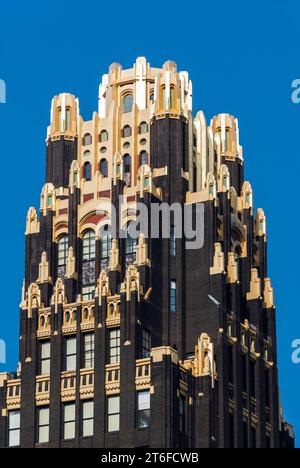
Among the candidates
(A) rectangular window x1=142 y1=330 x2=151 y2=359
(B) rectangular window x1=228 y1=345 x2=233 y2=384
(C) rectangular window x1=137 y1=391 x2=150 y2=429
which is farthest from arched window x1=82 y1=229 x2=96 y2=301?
(C) rectangular window x1=137 y1=391 x2=150 y2=429

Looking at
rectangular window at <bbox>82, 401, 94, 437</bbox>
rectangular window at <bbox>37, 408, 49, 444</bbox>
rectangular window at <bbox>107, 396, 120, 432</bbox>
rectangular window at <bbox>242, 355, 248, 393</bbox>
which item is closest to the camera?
rectangular window at <bbox>107, 396, 120, 432</bbox>

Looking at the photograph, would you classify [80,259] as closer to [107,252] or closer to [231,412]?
[107,252]

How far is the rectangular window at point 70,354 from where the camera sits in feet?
636

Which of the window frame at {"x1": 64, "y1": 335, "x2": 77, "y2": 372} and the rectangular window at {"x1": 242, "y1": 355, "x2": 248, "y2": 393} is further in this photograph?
the rectangular window at {"x1": 242, "y1": 355, "x2": 248, "y2": 393}

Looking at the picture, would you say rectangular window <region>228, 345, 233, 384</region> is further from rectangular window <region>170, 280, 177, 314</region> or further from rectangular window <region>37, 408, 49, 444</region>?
rectangular window <region>37, 408, 49, 444</region>

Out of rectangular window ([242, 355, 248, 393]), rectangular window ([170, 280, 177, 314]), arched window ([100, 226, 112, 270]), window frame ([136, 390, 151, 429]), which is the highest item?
arched window ([100, 226, 112, 270])

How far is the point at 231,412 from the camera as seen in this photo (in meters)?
194

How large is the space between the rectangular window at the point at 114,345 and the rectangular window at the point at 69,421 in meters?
3.92

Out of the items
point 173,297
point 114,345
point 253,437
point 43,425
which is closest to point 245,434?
point 253,437

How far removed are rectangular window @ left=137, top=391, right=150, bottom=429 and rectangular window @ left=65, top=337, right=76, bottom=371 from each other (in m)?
6.25

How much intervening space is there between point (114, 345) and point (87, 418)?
5.21 metres

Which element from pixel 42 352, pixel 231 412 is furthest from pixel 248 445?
pixel 42 352

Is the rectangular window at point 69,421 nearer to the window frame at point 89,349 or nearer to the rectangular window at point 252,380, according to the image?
the window frame at point 89,349

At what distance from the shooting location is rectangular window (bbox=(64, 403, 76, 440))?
191125 millimetres
